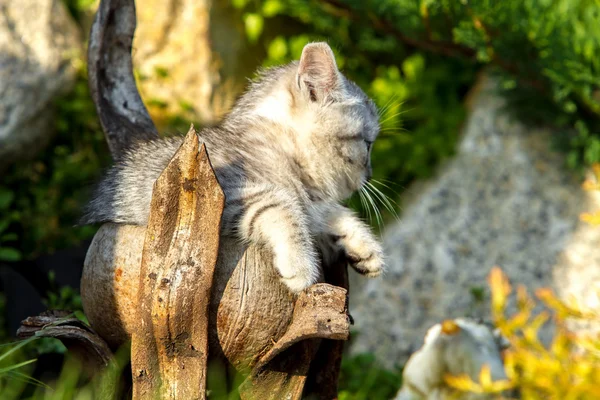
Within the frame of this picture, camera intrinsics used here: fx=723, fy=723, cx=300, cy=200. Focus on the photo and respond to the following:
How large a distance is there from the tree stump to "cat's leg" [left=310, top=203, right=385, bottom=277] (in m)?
0.22

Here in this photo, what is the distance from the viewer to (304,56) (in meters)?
1.96

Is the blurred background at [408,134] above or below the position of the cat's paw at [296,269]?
above

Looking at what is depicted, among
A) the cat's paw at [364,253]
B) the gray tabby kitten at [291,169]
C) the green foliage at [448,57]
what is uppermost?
the green foliage at [448,57]

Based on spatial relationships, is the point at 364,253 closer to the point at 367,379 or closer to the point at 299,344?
the point at 299,344

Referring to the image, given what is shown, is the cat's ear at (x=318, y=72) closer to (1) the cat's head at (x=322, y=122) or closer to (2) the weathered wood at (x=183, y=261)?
(1) the cat's head at (x=322, y=122)

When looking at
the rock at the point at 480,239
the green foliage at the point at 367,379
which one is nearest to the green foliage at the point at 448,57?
the rock at the point at 480,239

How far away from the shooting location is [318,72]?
79.7 inches

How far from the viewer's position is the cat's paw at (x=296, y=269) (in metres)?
1.72

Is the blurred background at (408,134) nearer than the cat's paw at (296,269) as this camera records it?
No

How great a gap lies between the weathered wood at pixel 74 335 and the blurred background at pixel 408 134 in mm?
1359

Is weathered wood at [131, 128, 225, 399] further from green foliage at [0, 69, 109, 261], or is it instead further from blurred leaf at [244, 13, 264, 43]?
blurred leaf at [244, 13, 264, 43]

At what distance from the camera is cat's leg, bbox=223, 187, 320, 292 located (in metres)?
1.73

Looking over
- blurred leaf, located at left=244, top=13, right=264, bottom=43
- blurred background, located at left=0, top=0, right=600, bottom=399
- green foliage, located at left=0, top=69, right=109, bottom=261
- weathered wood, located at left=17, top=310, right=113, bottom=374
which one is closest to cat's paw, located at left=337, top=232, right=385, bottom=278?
weathered wood, located at left=17, top=310, right=113, bottom=374

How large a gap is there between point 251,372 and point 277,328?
0.50 feet
